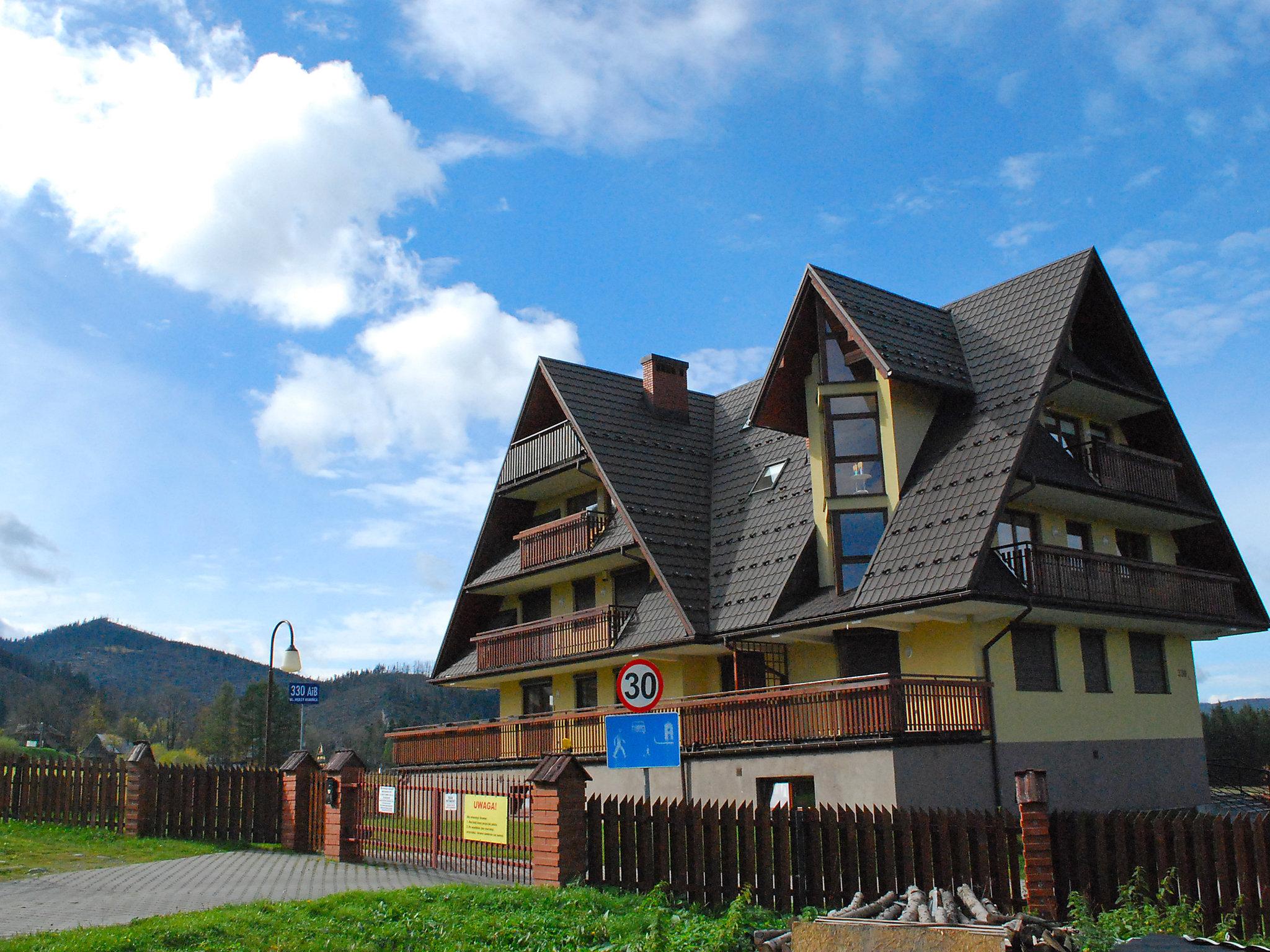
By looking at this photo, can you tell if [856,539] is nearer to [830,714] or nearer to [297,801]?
[830,714]

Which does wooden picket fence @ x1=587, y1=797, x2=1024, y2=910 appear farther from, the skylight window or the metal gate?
the skylight window

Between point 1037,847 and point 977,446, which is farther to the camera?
point 977,446

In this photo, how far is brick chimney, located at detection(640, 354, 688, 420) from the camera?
29188mm

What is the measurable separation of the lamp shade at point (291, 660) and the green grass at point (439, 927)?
1183cm

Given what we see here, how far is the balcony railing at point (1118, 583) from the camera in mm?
19500

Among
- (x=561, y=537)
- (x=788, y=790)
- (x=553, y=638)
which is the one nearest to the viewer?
(x=788, y=790)

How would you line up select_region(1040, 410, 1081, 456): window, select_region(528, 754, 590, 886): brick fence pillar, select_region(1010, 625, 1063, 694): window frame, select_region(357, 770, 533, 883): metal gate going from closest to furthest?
select_region(528, 754, 590, 886): brick fence pillar, select_region(357, 770, 533, 883): metal gate, select_region(1010, 625, 1063, 694): window frame, select_region(1040, 410, 1081, 456): window

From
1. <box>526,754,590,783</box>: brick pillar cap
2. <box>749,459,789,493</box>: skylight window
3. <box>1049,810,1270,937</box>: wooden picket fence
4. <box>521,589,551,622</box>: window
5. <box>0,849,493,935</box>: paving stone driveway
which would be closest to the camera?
<box>1049,810,1270,937</box>: wooden picket fence

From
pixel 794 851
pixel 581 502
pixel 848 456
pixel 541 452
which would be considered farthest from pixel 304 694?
pixel 794 851

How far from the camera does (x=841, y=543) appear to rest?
21.5m

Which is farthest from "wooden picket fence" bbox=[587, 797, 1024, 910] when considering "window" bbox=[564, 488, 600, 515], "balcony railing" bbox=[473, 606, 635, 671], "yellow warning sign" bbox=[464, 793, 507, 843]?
"window" bbox=[564, 488, 600, 515]

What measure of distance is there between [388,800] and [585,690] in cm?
970

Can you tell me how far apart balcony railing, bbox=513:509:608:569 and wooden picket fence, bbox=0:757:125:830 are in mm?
10561

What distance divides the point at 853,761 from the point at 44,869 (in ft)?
40.7
